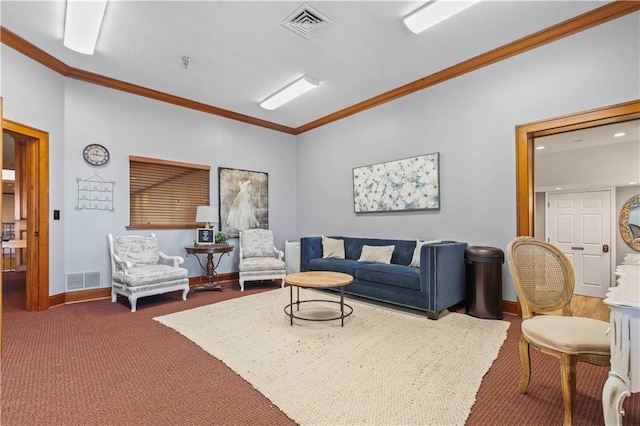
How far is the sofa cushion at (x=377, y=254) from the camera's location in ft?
14.4

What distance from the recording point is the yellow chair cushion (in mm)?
1519

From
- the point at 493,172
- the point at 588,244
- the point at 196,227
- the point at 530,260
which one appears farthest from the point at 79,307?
the point at 588,244

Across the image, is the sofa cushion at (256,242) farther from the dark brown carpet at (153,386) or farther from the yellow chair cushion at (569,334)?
the yellow chair cushion at (569,334)

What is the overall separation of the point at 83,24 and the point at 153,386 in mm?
3333

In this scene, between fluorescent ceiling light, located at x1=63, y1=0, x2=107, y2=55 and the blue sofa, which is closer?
fluorescent ceiling light, located at x1=63, y1=0, x2=107, y2=55

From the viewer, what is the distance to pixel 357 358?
2.38 metres

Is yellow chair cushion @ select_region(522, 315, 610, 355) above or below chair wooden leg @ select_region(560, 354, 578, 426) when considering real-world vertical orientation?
above

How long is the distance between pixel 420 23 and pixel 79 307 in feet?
16.6

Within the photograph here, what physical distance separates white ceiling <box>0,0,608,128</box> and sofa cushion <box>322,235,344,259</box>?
238 centimetres

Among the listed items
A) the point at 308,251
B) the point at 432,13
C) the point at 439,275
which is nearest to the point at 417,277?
the point at 439,275

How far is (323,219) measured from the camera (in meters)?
5.93

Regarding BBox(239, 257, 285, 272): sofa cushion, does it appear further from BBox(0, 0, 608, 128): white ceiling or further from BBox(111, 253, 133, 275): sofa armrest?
BBox(0, 0, 608, 128): white ceiling

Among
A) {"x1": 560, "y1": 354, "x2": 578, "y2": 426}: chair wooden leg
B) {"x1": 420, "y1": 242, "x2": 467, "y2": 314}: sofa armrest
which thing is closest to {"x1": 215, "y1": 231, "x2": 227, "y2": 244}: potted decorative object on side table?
{"x1": 420, "y1": 242, "x2": 467, "y2": 314}: sofa armrest

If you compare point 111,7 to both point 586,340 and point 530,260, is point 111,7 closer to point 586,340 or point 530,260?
point 530,260
